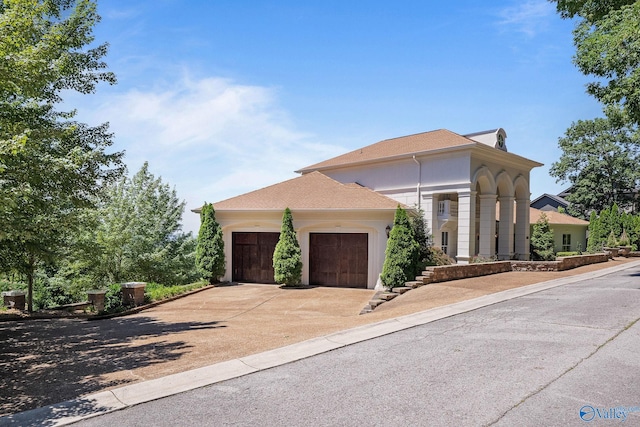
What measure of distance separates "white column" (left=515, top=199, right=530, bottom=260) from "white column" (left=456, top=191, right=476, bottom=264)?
22.0ft

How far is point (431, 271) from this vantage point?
16.4 m

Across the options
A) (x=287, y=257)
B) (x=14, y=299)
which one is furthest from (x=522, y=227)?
(x=14, y=299)

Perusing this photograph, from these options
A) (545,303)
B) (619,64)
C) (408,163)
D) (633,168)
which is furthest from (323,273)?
(633,168)

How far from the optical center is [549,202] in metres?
51.7

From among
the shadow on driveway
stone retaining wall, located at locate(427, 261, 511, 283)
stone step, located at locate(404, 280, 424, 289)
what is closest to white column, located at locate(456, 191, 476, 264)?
stone retaining wall, located at locate(427, 261, 511, 283)

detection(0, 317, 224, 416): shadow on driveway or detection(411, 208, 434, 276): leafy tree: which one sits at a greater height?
detection(411, 208, 434, 276): leafy tree

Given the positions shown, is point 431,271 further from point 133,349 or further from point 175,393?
point 175,393

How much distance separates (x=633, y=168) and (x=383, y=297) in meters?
43.0

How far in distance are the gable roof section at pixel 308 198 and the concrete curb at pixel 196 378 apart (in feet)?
31.4

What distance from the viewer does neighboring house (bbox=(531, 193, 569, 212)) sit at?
4995 cm

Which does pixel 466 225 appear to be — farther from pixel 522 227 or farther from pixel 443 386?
pixel 443 386

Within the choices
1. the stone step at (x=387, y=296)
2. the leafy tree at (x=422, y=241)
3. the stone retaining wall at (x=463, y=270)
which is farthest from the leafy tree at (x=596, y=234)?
the stone step at (x=387, y=296)

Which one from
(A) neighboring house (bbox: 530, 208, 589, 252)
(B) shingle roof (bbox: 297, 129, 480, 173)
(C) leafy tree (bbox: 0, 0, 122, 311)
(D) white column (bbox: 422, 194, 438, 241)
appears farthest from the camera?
(A) neighboring house (bbox: 530, 208, 589, 252)

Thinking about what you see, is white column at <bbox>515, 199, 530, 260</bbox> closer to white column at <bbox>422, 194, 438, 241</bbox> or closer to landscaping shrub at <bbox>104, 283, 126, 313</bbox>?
white column at <bbox>422, 194, 438, 241</bbox>
